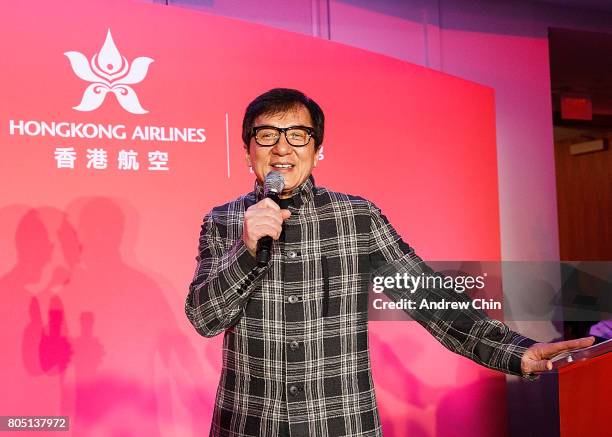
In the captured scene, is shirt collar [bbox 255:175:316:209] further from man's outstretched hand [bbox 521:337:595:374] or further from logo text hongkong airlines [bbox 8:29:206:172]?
logo text hongkong airlines [bbox 8:29:206:172]

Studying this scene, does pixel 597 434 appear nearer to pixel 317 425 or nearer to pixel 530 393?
pixel 530 393

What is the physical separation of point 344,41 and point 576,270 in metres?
1.70

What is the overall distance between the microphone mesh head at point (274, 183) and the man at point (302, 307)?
0.06 metres

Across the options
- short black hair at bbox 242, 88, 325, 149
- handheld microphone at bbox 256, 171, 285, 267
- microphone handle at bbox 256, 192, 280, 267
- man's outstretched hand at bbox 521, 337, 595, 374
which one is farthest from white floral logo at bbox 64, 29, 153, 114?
man's outstretched hand at bbox 521, 337, 595, 374

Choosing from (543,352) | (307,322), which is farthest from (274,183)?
(543,352)

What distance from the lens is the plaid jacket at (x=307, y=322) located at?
4.48 ft

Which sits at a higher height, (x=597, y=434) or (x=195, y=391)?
(x=195, y=391)

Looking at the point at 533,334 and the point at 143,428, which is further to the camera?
the point at 533,334

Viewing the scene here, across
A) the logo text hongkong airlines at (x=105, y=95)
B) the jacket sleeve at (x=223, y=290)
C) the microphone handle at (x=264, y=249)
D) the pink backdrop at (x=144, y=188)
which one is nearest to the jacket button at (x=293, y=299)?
the jacket sleeve at (x=223, y=290)

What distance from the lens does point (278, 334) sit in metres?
1.40

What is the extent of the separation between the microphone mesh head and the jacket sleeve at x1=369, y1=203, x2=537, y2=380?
0.85 ft

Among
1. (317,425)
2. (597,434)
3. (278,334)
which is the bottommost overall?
(597,434)

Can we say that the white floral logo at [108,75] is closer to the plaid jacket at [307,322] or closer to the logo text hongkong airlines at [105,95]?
the logo text hongkong airlines at [105,95]

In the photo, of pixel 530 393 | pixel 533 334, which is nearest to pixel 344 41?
pixel 533 334
